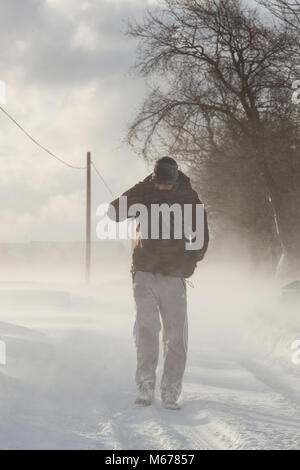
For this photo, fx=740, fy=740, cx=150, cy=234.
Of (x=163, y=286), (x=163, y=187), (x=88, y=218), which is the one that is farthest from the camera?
(x=88, y=218)

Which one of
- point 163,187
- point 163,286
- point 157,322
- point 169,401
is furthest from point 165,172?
point 169,401

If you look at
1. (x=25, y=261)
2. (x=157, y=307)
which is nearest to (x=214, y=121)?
(x=157, y=307)

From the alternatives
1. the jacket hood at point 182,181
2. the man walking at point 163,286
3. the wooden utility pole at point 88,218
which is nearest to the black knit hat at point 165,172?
the man walking at point 163,286

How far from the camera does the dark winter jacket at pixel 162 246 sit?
20.0ft

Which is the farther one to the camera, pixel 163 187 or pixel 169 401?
pixel 163 187

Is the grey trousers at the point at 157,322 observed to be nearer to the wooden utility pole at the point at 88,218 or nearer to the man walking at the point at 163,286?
the man walking at the point at 163,286

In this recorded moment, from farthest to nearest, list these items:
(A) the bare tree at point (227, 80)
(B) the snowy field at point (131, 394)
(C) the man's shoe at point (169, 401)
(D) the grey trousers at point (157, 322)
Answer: (A) the bare tree at point (227, 80), (D) the grey trousers at point (157, 322), (C) the man's shoe at point (169, 401), (B) the snowy field at point (131, 394)

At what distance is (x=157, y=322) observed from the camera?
6.12 m

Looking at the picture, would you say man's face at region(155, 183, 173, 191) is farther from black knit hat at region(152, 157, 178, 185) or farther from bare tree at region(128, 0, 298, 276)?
bare tree at region(128, 0, 298, 276)

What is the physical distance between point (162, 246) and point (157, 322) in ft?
2.07

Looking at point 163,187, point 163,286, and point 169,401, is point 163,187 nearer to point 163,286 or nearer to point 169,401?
point 163,286

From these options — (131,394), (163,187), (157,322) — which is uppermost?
(163,187)

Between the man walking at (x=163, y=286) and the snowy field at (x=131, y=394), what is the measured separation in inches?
13.7

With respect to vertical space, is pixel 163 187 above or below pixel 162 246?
above
